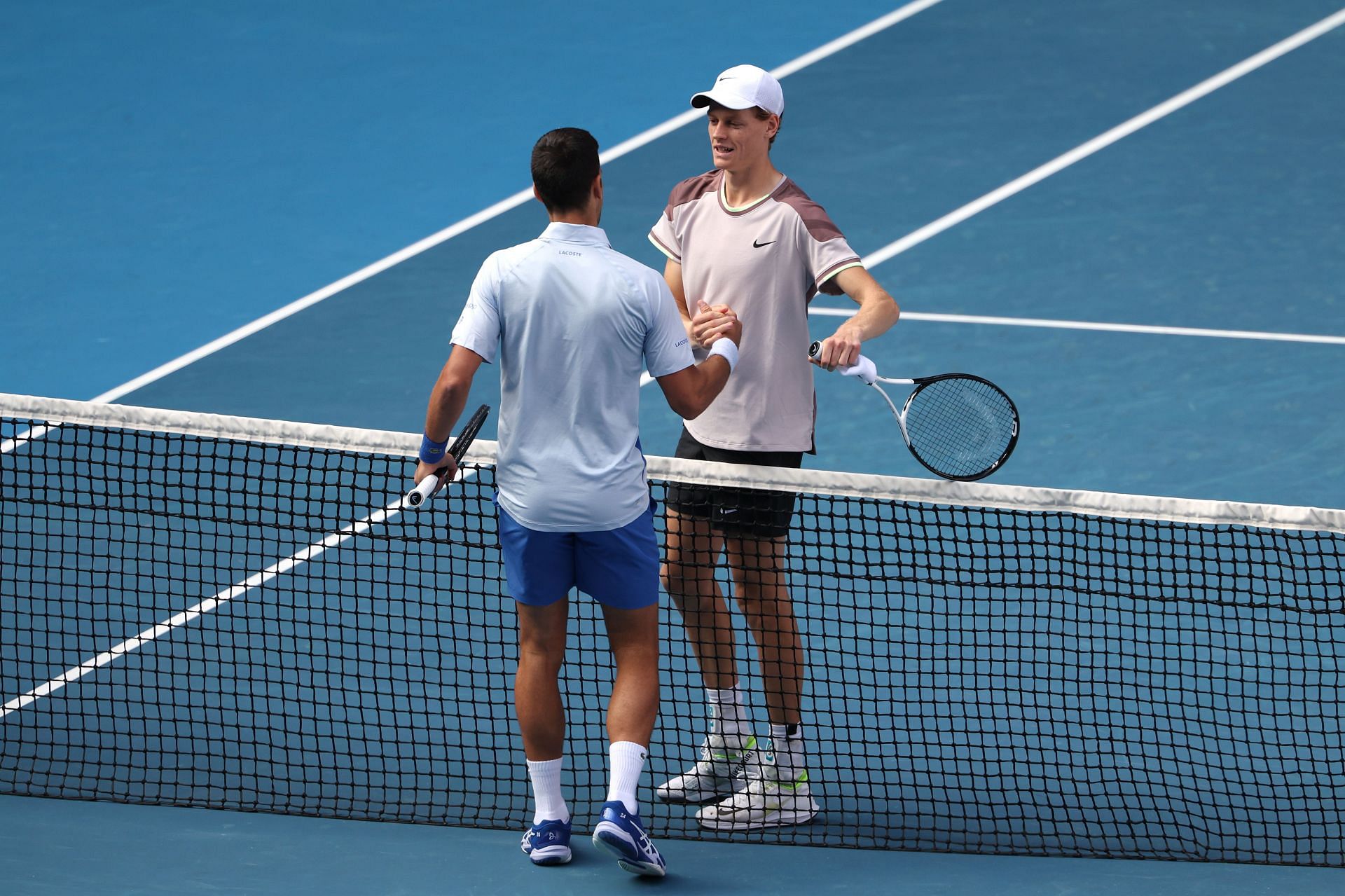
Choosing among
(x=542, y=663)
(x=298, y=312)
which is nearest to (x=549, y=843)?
(x=542, y=663)

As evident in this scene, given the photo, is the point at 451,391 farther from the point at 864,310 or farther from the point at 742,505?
the point at 864,310

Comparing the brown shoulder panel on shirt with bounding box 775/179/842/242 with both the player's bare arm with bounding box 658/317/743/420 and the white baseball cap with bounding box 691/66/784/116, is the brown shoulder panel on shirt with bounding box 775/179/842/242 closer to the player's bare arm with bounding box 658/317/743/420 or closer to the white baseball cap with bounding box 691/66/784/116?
the white baseball cap with bounding box 691/66/784/116

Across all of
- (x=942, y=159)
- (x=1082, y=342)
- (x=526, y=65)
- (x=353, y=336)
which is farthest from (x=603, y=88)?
(x=1082, y=342)

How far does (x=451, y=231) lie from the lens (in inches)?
468

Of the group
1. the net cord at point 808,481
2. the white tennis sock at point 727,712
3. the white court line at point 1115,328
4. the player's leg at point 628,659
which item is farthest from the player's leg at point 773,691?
the white court line at point 1115,328

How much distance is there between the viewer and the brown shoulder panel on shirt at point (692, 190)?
6090mm

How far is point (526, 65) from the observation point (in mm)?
14305

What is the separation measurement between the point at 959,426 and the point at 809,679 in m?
0.99

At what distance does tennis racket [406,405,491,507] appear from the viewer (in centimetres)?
533

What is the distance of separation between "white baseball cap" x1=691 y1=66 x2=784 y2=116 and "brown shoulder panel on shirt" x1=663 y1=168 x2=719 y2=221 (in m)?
0.26

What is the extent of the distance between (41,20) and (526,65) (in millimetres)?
3966

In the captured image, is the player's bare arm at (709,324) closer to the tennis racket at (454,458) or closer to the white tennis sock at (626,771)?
the tennis racket at (454,458)

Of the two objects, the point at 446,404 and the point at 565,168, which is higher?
the point at 565,168

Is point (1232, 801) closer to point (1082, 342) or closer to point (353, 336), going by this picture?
point (1082, 342)
